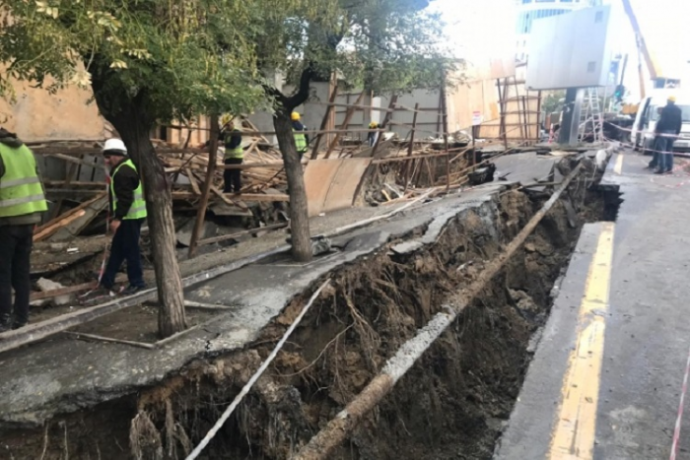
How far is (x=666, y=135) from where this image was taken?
43.5 ft

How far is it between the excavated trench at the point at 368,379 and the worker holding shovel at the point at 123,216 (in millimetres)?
2482

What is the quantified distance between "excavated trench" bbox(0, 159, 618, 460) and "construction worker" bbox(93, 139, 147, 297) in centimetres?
248

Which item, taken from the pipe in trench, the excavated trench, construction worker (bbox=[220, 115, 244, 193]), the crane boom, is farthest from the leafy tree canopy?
the crane boom

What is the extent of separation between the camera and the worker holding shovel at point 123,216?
6.09m

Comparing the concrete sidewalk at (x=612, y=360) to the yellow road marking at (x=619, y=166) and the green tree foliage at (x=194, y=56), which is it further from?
the yellow road marking at (x=619, y=166)

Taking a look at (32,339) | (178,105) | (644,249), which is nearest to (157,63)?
(178,105)

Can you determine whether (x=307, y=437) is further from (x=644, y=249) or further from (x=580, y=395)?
(x=644, y=249)

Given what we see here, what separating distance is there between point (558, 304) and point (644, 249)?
7.57 feet

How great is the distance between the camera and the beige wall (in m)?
9.45

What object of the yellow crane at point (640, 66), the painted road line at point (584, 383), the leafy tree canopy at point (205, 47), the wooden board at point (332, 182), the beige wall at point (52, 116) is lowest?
the painted road line at point (584, 383)

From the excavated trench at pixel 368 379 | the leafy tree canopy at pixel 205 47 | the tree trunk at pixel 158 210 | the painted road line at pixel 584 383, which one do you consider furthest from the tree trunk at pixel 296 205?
the painted road line at pixel 584 383

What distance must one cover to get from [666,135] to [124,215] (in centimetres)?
1295

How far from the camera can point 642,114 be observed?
19812 millimetres

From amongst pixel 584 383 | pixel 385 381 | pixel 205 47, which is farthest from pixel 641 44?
pixel 205 47
